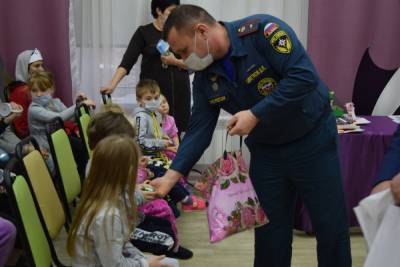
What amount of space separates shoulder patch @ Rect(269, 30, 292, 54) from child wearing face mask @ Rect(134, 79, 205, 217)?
57.4 inches

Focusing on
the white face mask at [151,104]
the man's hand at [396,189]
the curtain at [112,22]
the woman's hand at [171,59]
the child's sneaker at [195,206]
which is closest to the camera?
the man's hand at [396,189]

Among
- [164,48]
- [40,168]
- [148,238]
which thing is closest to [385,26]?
[164,48]

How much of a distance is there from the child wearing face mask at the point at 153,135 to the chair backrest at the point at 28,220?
4.22ft

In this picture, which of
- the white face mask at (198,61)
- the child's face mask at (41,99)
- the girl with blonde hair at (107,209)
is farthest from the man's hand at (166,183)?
the child's face mask at (41,99)

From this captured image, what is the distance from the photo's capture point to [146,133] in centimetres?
343

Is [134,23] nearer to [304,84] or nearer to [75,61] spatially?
[75,61]

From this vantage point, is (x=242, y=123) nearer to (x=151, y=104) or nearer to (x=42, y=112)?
(x=151, y=104)

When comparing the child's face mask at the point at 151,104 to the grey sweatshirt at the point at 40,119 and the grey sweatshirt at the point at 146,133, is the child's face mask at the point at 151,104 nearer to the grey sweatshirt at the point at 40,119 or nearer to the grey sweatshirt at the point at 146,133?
the grey sweatshirt at the point at 146,133

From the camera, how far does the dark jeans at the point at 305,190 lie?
2086 mm

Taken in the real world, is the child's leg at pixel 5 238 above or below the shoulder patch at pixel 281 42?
below

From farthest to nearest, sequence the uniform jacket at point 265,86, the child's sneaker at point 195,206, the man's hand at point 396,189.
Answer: the child's sneaker at point 195,206, the uniform jacket at point 265,86, the man's hand at point 396,189

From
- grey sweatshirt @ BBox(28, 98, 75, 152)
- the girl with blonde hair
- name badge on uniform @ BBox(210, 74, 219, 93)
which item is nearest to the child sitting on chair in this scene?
grey sweatshirt @ BBox(28, 98, 75, 152)

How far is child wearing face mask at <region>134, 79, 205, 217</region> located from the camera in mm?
3266

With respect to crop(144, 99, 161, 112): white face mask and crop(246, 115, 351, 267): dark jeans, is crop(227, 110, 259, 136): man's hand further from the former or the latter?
crop(144, 99, 161, 112): white face mask
